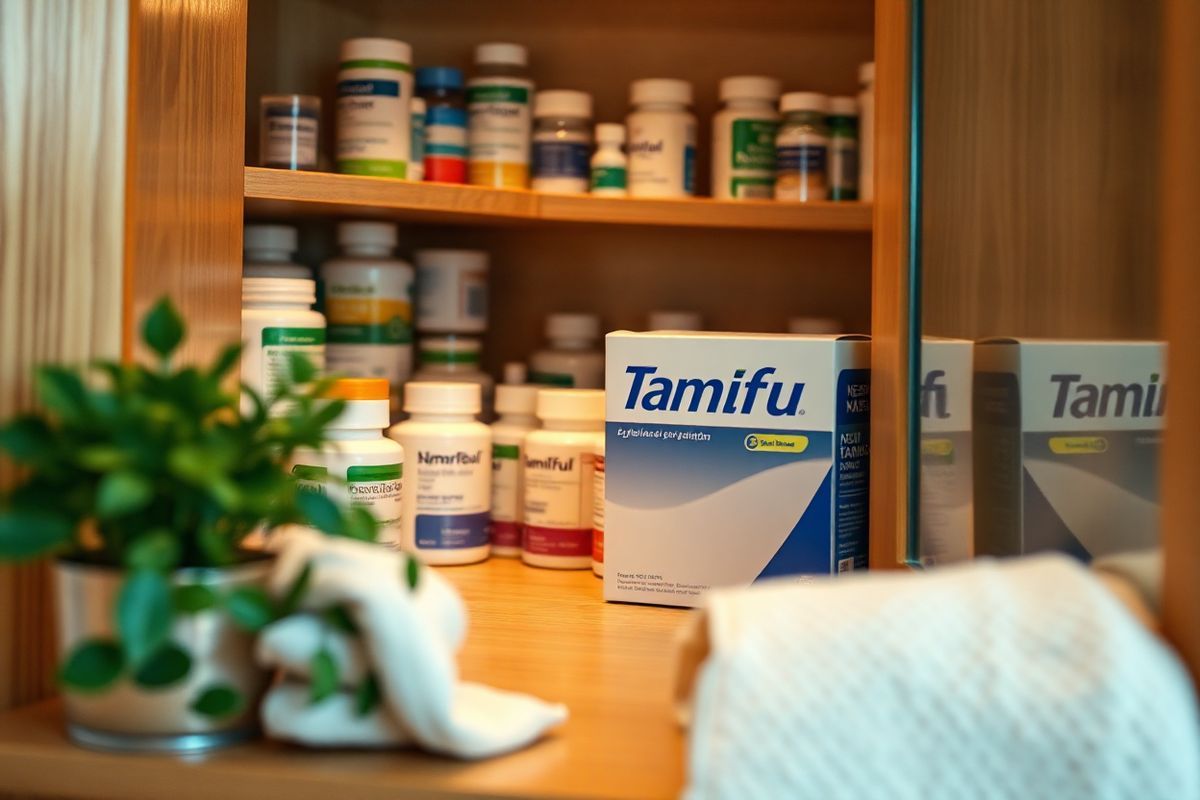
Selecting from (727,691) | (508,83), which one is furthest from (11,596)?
(508,83)

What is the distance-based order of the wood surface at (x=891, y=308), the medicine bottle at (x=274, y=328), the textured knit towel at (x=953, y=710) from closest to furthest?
the textured knit towel at (x=953, y=710) → the wood surface at (x=891, y=308) → the medicine bottle at (x=274, y=328)

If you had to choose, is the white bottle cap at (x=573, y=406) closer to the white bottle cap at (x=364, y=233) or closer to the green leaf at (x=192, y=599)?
the white bottle cap at (x=364, y=233)

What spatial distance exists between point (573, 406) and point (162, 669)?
606 millimetres

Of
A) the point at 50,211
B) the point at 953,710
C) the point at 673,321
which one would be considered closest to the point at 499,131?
the point at 673,321

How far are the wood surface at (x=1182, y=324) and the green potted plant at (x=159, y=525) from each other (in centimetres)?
39

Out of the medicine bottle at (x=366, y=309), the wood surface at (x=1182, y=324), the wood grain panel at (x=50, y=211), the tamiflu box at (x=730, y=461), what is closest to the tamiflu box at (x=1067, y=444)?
the wood surface at (x=1182, y=324)

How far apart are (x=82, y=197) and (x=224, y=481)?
0.26m

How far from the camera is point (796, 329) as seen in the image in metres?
1.38

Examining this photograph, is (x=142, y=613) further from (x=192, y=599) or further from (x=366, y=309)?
(x=366, y=309)

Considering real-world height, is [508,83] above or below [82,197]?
above

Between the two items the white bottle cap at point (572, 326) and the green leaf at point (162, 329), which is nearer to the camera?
the green leaf at point (162, 329)

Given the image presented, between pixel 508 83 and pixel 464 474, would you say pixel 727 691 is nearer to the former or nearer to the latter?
pixel 464 474

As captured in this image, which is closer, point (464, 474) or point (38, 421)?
point (38, 421)

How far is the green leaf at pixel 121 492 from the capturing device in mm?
553
